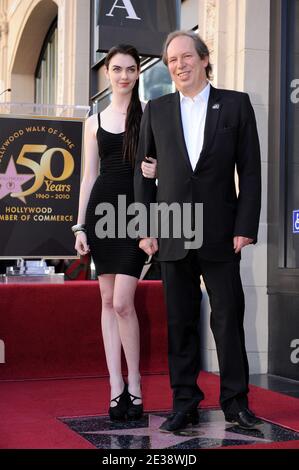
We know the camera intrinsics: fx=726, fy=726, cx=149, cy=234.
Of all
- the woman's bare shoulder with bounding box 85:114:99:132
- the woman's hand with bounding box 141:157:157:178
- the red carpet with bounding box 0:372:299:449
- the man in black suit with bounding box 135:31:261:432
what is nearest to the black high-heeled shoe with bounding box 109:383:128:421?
the red carpet with bounding box 0:372:299:449

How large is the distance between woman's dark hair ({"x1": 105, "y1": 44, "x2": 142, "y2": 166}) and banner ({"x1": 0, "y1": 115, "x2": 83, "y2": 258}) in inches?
92.0

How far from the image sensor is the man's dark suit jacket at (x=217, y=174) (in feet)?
10.6

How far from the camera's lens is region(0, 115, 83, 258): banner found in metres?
5.86

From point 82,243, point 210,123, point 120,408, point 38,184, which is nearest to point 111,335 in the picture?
point 120,408

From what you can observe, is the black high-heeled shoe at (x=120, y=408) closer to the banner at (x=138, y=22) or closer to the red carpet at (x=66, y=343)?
the red carpet at (x=66, y=343)

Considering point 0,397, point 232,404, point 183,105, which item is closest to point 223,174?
point 183,105

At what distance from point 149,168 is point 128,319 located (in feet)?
2.50

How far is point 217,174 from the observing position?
3.24 meters

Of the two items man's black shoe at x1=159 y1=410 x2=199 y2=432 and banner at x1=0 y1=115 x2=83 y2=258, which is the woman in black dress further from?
banner at x1=0 y1=115 x2=83 y2=258

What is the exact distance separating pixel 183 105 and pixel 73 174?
2.77 meters

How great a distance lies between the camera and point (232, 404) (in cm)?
331

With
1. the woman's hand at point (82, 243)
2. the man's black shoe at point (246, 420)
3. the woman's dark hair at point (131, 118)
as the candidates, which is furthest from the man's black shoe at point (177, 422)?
the woman's dark hair at point (131, 118)

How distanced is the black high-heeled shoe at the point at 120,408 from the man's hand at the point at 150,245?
77 centimetres
